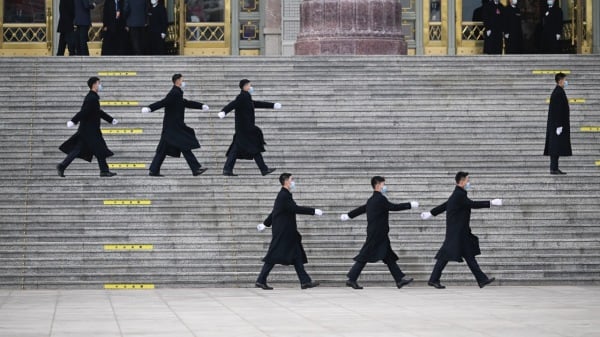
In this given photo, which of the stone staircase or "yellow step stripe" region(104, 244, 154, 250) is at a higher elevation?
the stone staircase

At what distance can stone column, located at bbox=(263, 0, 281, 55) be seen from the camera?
3447cm

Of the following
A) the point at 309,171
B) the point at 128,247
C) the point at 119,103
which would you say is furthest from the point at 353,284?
the point at 119,103

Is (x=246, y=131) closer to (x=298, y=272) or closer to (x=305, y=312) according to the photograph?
(x=298, y=272)

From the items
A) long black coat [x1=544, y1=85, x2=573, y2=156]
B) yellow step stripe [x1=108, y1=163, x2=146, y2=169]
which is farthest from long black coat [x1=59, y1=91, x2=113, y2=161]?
long black coat [x1=544, y1=85, x2=573, y2=156]

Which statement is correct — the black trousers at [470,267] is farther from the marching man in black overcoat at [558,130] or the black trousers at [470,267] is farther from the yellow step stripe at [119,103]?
the yellow step stripe at [119,103]

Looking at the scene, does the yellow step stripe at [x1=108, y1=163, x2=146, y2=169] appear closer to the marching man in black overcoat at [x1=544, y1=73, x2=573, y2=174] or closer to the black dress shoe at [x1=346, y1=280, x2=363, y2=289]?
the black dress shoe at [x1=346, y1=280, x2=363, y2=289]

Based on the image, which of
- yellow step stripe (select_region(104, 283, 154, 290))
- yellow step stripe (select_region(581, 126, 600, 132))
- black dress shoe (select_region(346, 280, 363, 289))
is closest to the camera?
black dress shoe (select_region(346, 280, 363, 289))

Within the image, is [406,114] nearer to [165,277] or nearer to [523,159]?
[523,159]

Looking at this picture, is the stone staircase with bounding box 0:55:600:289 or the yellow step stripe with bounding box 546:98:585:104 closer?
the stone staircase with bounding box 0:55:600:289

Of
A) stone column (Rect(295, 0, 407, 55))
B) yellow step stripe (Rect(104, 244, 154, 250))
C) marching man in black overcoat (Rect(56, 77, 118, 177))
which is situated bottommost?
yellow step stripe (Rect(104, 244, 154, 250))

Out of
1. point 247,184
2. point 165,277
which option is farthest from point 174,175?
point 165,277

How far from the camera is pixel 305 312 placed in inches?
663

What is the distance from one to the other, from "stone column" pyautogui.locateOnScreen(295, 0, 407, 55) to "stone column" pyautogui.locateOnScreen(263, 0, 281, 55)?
15.0ft

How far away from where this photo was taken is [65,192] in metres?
22.3
